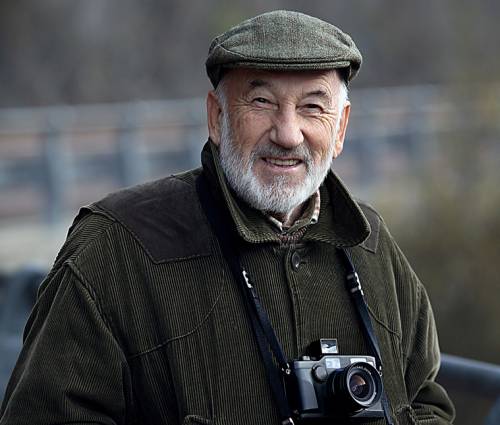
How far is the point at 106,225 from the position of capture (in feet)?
11.6

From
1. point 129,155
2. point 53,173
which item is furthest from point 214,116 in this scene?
point 129,155

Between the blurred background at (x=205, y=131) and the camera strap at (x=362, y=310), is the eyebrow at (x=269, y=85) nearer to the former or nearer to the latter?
the camera strap at (x=362, y=310)

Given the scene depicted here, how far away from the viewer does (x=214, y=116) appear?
3.77m

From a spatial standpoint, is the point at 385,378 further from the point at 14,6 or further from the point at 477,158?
the point at 14,6

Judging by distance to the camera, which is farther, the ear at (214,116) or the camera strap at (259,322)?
the ear at (214,116)

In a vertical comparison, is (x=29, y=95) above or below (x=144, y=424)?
below

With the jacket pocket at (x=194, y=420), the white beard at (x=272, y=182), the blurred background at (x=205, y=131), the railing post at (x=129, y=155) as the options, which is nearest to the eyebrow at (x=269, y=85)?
the white beard at (x=272, y=182)

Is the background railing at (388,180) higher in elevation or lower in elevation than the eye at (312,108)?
lower

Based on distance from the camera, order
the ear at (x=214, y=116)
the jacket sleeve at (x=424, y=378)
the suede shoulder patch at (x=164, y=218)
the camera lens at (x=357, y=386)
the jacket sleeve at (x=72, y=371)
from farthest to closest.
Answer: the jacket sleeve at (x=424, y=378), the ear at (x=214, y=116), the suede shoulder patch at (x=164, y=218), the camera lens at (x=357, y=386), the jacket sleeve at (x=72, y=371)

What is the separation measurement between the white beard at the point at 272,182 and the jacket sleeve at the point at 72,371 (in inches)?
21.7

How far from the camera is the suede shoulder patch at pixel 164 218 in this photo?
3537 millimetres

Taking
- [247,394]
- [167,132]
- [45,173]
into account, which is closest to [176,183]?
[247,394]

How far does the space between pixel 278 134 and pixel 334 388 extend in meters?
0.72

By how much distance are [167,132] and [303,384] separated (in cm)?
1515
